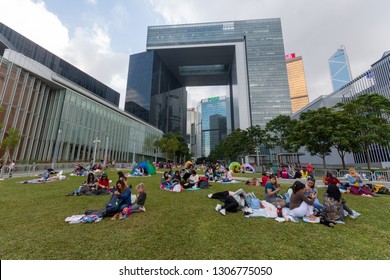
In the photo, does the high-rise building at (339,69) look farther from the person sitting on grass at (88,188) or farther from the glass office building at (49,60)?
the person sitting on grass at (88,188)

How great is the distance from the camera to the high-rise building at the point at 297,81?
136m

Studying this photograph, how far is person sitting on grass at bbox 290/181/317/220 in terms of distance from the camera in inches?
206

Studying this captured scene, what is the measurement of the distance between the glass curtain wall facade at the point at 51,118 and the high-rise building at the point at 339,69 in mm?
168935

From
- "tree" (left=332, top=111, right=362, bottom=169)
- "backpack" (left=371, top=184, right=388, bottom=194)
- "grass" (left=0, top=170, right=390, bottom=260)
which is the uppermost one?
"tree" (left=332, top=111, right=362, bottom=169)

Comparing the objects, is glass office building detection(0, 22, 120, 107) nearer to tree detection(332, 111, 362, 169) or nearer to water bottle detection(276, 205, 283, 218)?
tree detection(332, 111, 362, 169)

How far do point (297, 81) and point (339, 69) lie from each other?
32.7 metres

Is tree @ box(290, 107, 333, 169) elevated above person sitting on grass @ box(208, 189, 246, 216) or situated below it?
above

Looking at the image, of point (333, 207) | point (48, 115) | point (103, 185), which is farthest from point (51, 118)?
point (333, 207)

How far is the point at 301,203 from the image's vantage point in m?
5.41

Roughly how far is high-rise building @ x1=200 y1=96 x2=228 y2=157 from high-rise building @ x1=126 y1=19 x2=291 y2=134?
49.9 m

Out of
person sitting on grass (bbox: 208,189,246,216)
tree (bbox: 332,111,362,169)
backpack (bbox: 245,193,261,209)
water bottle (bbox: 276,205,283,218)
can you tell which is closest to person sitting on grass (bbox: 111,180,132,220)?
person sitting on grass (bbox: 208,189,246,216)

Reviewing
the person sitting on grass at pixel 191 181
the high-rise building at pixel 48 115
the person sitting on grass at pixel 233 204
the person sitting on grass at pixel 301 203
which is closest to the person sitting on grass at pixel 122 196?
Result: the person sitting on grass at pixel 233 204

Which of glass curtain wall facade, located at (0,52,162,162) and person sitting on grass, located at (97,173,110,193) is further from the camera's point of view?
glass curtain wall facade, located at (0,52,162,162)
